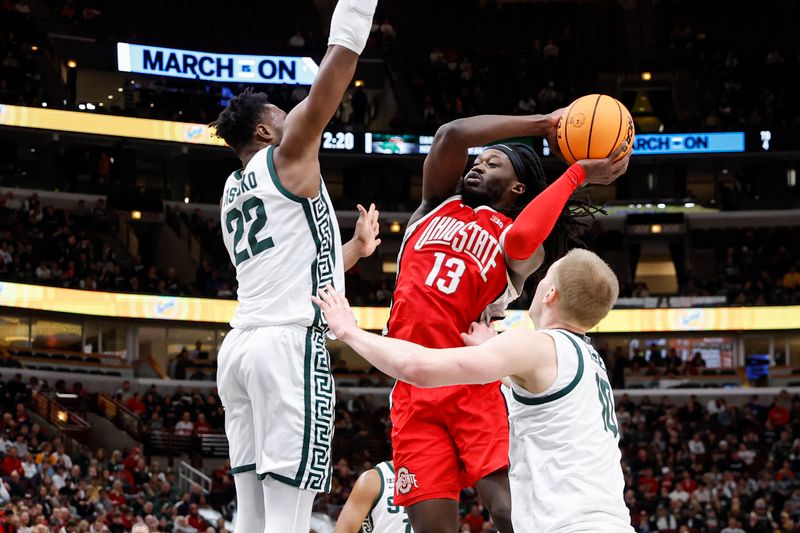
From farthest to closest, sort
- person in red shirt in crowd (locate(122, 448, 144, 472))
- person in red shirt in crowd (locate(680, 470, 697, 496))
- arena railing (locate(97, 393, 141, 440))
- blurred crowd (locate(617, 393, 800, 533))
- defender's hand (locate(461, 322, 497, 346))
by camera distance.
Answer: arena railing (locate(97, 393, 141, 440)), person in red shirt in crowd (locate(680, 470, 697, 496)), person in red shirt in crowd (locate(122, 448, 144, 472)), blurred crowd (locate(617, 393, 800, 533)), defender's hand (locate(461, 322, 497, 346))

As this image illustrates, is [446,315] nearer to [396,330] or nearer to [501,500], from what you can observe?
[396,330]

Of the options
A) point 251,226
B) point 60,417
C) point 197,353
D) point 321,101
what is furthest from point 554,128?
point 197,353

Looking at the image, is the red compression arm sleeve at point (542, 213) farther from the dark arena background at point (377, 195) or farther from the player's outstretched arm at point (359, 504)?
the dark arena background at point (377, 195)

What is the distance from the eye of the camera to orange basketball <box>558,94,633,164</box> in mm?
5406

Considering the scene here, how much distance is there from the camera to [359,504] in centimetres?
645

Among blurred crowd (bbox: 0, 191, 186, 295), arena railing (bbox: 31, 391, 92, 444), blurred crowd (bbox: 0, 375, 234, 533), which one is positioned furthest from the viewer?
blurred crowd (bbox: 0, 191, 186, 295)

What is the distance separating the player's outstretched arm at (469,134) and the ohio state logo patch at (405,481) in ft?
4.84

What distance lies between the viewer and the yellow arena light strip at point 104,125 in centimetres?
3005

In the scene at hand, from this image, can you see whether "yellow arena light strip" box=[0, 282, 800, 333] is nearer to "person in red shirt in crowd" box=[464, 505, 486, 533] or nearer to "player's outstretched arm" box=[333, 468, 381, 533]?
"person in red shirt in crowd" box=[464, 505, 486, 533]

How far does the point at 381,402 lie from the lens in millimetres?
30469

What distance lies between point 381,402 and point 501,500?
25.4 meters

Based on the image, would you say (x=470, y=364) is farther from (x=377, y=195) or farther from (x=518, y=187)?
(x=377, y=195)

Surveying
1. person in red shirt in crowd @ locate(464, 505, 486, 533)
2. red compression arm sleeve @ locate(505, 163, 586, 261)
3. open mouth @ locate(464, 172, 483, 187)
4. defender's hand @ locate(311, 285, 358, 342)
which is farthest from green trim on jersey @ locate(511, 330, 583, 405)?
person in red shirt in crowd @ locate(464, 505, 486, 533)

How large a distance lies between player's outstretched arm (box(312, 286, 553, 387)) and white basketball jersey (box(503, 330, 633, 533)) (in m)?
0.18
